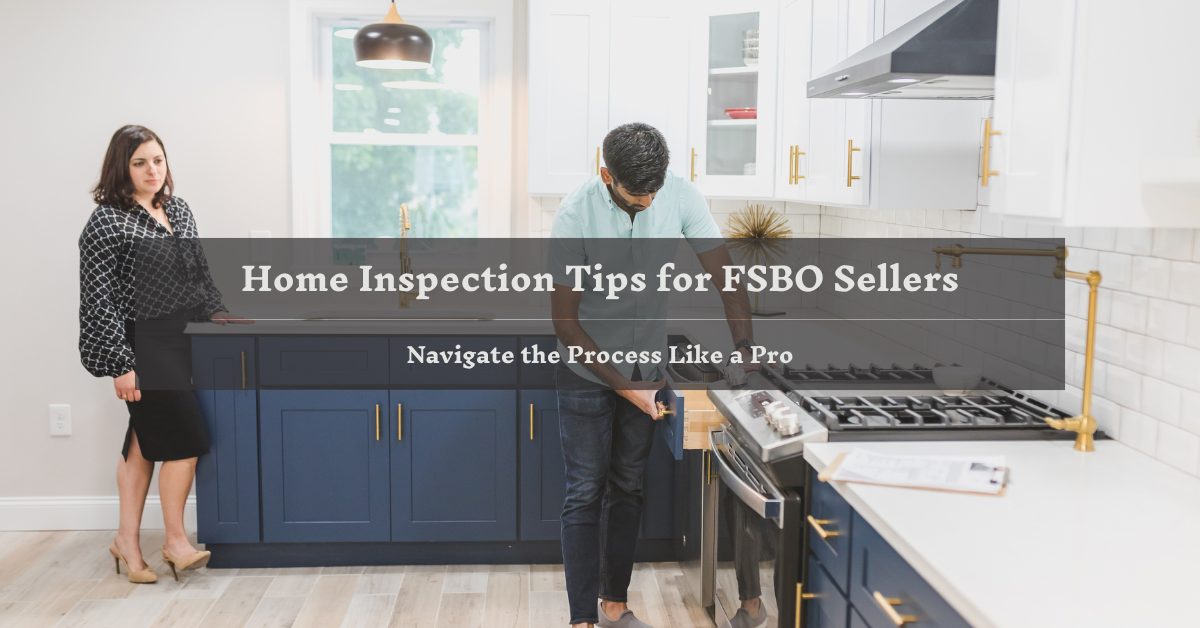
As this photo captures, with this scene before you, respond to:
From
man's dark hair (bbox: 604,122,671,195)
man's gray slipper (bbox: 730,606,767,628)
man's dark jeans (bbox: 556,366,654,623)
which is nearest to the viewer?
man's gray slipper (bbox: 730,606,767,628)

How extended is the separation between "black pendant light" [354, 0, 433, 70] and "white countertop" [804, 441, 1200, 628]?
1.90 meters

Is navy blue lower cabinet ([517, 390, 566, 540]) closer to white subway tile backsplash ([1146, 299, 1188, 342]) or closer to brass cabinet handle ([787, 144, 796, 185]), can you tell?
brass cabinet handle ([787, 144, 796, 185])

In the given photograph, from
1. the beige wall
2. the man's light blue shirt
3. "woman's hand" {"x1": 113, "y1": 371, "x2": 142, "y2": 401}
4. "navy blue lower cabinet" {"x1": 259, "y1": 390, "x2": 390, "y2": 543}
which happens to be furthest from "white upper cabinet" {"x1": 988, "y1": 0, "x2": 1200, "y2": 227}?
the beige wall

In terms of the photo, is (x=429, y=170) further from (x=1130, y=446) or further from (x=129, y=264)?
(x=1130, y=446)

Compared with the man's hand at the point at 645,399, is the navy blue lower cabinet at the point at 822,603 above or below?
below

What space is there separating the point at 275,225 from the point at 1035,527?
10.5ft

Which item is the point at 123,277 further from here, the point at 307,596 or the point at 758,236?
the point at 758,236

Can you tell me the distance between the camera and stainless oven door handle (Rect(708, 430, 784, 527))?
218 cm

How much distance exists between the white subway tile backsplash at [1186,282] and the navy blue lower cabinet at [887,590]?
757mm

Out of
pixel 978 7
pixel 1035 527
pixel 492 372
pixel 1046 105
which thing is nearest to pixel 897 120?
pixel 978 7

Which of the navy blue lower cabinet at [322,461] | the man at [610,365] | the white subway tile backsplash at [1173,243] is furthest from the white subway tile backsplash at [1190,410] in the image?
→ the navy blue lower cabinet at [322,461]

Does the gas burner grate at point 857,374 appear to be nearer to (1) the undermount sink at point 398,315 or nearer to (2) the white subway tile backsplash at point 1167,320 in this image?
(2) the white subway tile backsplash at point 1167,320

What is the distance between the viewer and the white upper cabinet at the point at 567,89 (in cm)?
372

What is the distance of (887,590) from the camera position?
68.7 inches
